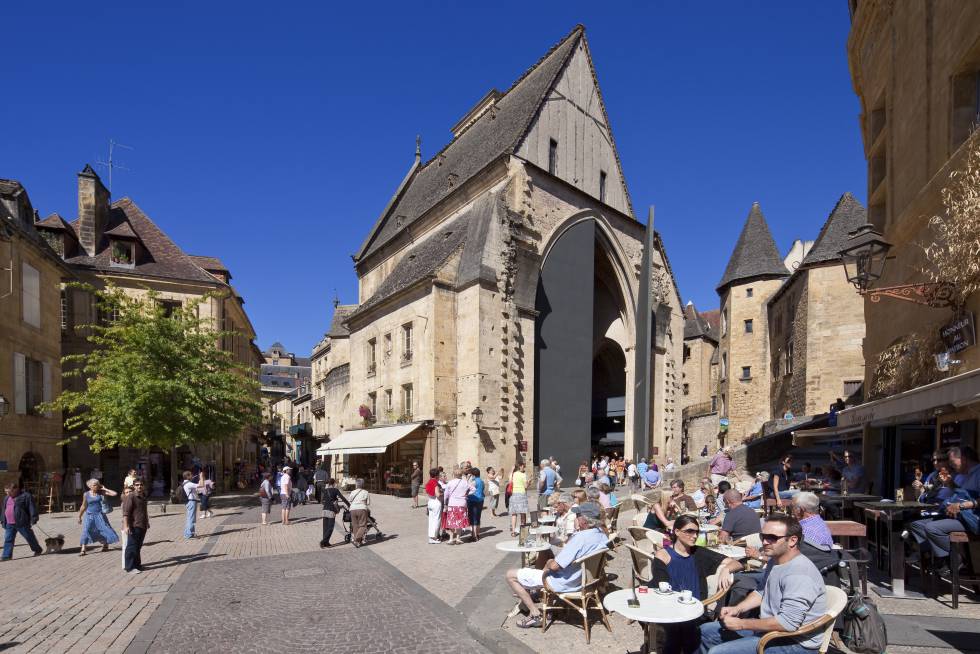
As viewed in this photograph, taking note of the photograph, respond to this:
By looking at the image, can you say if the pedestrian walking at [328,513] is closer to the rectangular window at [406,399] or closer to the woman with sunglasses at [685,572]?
the woman with sunglasses at [685,572]

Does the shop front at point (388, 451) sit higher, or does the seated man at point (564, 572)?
the seated man at point (564, 572)

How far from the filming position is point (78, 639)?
5.50 meters

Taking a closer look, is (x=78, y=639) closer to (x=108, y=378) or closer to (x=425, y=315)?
(x=108, y=378)

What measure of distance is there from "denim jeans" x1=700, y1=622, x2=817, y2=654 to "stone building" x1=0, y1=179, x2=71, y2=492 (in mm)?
17829

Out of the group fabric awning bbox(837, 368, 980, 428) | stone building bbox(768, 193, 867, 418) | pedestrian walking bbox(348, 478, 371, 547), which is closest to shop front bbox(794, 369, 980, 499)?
fabric awning bbox(837, 368, 980, 428)

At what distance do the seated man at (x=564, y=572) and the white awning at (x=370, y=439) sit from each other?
13208mm

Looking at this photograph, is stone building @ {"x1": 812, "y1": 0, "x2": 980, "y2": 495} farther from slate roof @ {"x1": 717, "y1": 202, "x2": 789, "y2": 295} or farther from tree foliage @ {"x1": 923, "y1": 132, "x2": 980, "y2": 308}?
slate roof @ {"x1": 717, "y1": 202, "x2": 789, "y2": 295}

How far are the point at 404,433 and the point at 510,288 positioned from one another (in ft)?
20.7

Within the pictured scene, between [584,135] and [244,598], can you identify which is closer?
[244,598]

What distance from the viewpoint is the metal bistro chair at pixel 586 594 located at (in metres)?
5.15

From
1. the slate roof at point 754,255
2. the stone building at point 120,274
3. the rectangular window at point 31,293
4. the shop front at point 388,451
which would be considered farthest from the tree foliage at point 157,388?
the slate roof at point 754,255

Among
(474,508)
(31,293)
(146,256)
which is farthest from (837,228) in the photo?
(31,293)

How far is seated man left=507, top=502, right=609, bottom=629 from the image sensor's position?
5273 millimetres

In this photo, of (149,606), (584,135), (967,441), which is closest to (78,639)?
(149,606)
